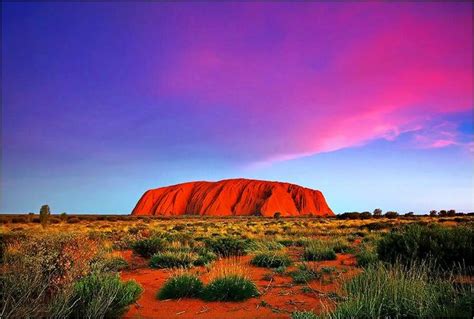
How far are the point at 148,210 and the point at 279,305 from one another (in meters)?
107

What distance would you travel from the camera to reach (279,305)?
681 centimetres

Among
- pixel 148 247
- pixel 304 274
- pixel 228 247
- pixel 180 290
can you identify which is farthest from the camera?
pixel 228 247

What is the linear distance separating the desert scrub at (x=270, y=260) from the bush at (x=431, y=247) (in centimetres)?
274

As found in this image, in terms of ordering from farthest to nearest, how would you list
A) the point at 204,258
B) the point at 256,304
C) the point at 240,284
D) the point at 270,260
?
1. the point at 204,258
2. the point at 270,260
3. the point at 240,284
4. the point at 256,304

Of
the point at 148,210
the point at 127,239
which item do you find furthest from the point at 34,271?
the point at 148,210

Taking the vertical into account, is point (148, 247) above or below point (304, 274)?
above

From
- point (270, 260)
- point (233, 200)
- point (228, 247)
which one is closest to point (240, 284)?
point (270, 260)

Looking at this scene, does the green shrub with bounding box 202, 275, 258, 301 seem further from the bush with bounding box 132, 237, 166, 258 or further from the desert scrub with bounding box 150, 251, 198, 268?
the bush with bounding box 132, 237, 166, 258

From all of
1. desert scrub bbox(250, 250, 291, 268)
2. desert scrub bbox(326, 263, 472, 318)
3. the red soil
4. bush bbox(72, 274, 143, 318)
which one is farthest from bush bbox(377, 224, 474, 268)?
bush bbox(72, 274, 143, 318)

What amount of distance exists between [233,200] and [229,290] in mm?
98692

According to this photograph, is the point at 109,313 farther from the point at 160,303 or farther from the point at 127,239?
the point at 127,239

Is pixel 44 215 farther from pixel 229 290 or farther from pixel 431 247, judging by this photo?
pixel 431 247

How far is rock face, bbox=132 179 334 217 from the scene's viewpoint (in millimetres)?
100812

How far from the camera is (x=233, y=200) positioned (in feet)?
346
